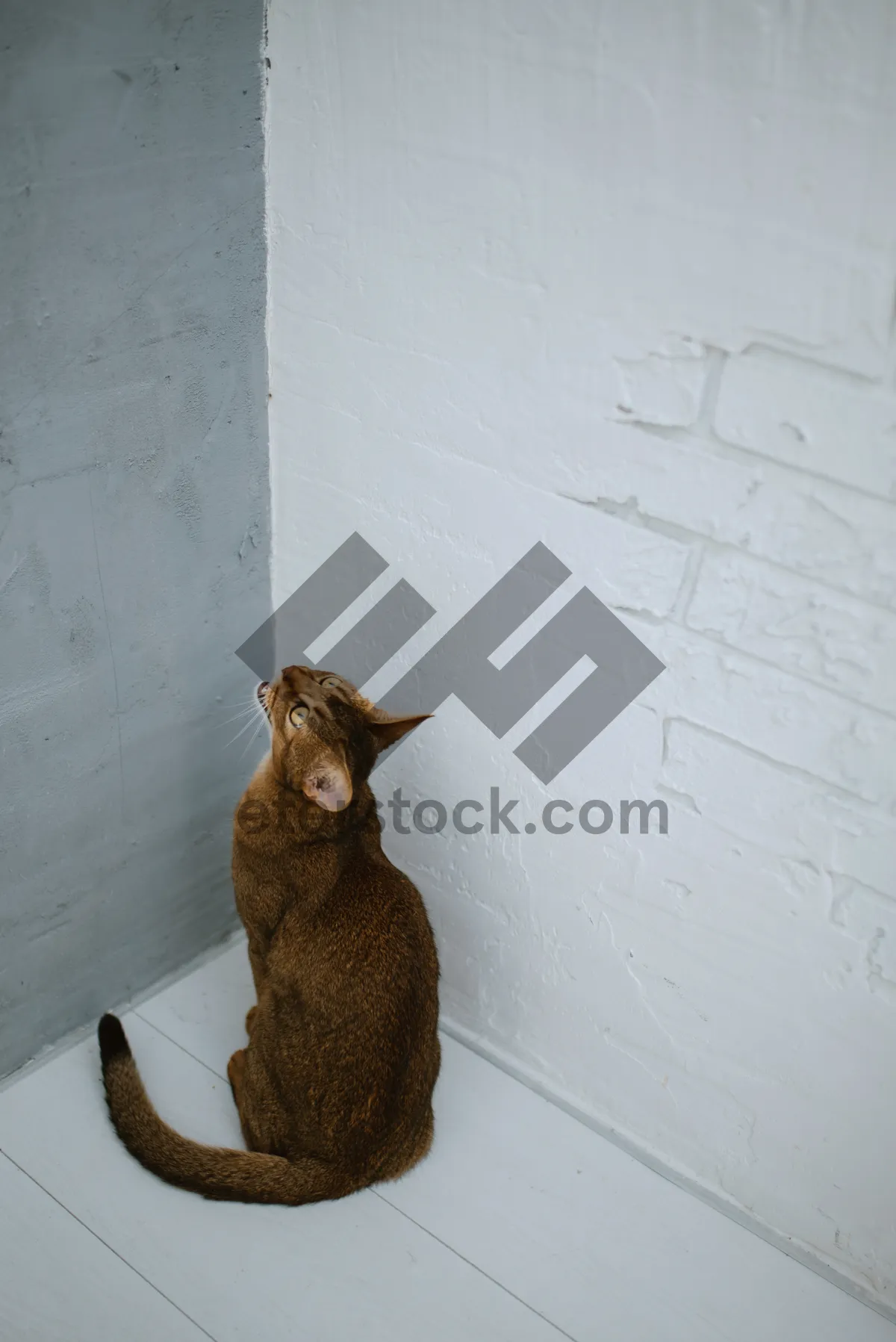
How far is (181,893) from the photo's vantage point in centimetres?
206

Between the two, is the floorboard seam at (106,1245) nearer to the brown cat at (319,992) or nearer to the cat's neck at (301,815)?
the brown cat at (319,992)

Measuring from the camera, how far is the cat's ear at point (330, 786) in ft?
5.07

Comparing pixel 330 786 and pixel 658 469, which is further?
pixel 330 786

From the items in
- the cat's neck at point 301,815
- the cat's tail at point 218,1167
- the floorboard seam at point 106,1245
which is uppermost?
the cat's neck at point 301,815

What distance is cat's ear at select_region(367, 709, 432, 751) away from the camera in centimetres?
167

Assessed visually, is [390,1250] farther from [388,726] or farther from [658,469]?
[658,469]

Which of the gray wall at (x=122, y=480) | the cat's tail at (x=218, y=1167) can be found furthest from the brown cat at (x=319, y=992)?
the gray wall at (x=122, y=480)

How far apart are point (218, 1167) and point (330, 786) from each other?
59 cm

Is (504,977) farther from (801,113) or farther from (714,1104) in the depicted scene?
(801,113)

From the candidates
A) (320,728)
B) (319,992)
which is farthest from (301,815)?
(319,992)

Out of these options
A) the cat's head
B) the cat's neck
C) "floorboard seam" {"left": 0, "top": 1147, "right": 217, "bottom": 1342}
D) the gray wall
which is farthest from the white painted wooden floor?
the cat's head

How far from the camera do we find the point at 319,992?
163cm

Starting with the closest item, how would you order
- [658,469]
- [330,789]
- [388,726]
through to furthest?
[658,469]
[330,789]
[388,726]

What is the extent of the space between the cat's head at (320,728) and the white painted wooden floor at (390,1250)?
0.63 meters
